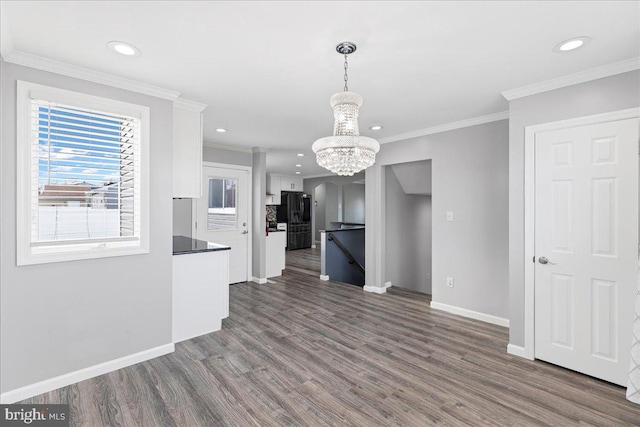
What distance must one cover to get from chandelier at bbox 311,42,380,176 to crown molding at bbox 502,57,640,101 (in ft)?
5.58

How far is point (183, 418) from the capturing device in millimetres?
1943

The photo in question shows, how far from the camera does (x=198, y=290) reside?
321cm

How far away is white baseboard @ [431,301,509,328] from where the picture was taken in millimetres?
3510

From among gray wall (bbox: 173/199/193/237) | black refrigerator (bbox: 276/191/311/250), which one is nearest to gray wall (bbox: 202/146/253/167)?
gray wall (bbox: 173/199/193/237)

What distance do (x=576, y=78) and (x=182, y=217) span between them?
507 centimetres

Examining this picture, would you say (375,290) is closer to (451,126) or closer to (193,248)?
(451,126)

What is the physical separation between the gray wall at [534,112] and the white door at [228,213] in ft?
13.3

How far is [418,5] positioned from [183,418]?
9.27ft

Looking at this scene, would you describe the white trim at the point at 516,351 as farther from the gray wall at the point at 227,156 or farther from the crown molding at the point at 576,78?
the gray wall at the point at 227,156

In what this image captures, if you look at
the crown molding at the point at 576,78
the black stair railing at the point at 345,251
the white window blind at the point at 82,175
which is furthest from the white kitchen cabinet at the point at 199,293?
the crown molding at the point at 576,78

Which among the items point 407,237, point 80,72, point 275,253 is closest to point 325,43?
point 80,72

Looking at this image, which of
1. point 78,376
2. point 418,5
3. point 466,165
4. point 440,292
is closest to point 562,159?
point 466,165

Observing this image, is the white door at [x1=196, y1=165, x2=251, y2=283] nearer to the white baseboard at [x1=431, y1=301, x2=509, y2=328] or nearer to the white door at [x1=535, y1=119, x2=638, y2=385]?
the white baseboard at [x1=431, y1=301, x2=509, y2=328]

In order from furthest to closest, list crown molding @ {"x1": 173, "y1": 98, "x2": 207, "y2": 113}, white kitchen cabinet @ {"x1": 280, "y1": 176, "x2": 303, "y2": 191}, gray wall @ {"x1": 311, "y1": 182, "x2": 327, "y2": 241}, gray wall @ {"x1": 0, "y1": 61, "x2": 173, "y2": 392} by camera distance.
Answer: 1. gray wall @ {"x1": 311, "y1": 182, "x2": 327, "y2": 241}
2. white kitchen cabinet @ {"x1": 280, "y1": 176, "x2": 303, "y2": 191}
3. crown molding @ {"x1": 173, "y1": 98, "x2": 207, "y2": 113}
4. gray wall @ {"x1": 0, "y1": 61, "x2": 173, "y2": 392}
